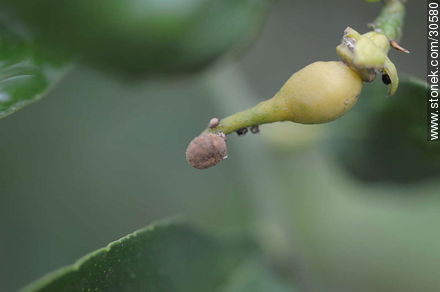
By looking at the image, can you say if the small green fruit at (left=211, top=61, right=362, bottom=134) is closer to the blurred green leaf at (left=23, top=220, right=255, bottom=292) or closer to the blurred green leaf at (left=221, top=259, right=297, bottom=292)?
the blurred green leaf at (left=23, top=220, right=255, bottom=292)

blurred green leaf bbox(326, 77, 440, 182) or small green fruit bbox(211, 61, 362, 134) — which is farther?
blurred green leaf bbox(326, 77, 440, 182)

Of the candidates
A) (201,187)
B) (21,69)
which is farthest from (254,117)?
(201,187)

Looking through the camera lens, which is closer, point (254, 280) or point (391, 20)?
point (391, 20)

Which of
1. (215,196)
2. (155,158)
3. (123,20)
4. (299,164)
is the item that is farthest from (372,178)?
(123,20)

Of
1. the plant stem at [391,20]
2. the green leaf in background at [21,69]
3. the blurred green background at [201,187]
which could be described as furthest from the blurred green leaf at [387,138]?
the green leaf in background at [21,69]

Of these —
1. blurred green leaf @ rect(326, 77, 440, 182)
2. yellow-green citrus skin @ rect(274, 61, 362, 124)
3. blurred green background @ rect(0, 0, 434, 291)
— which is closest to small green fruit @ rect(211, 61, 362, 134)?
yellow-green citrus skin @ rect(274, 61, 362, 124)

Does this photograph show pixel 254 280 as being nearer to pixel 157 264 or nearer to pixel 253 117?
pixel 157 264
